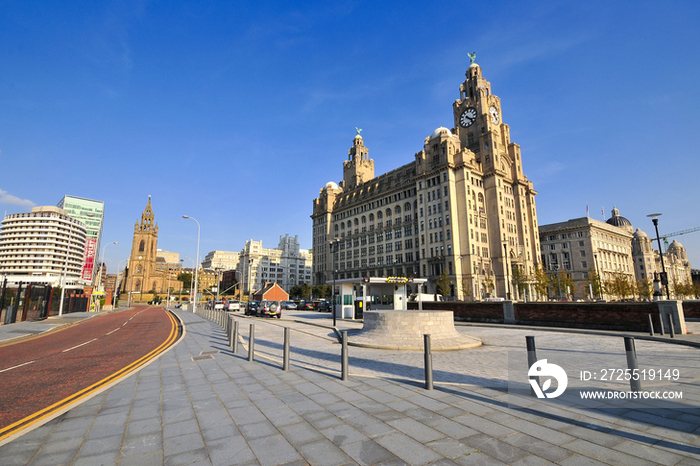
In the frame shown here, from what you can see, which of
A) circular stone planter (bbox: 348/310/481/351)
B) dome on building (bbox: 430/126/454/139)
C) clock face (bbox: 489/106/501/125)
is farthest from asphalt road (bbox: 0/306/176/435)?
clock face (bbox: 489/106/501/125)

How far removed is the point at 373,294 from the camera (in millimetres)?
28625

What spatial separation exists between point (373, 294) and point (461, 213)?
43363 mm

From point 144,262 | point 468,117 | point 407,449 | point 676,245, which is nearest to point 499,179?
point 468,117

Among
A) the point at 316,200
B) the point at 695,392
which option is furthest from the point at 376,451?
the point at 316,200

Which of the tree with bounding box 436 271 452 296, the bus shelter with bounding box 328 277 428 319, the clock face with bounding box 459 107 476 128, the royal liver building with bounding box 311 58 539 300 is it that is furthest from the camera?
the clock face with bounding box 459 107 476 128

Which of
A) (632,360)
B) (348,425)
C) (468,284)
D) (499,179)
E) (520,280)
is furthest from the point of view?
(499,179)

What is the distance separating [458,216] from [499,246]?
1040 cm

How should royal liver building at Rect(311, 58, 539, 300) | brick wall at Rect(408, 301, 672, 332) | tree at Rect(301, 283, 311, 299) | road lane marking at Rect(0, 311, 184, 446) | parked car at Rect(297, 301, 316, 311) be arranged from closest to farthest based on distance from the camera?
road lane marking at Rect(0, 311, 184, 446), brick wall at Rect(408, 301, 672, 332), parked car at Rect(297, 301, 316, 311), royal liver building at Rect(311, 58, 539, 300), tree at Rect(301, 283, 311, 299)

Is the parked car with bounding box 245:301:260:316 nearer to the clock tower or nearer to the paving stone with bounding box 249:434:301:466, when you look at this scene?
the paving stone with bounding box 249:434:301:466

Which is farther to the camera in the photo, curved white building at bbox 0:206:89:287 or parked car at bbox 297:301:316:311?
curved white building at bbox 0:206:89:287

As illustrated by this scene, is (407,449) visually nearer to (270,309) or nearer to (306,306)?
(270,309)

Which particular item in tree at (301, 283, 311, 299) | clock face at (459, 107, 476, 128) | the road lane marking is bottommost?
the road lane marking

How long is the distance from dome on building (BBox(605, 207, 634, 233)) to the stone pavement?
5659 inches

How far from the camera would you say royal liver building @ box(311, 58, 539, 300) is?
64812 mm
